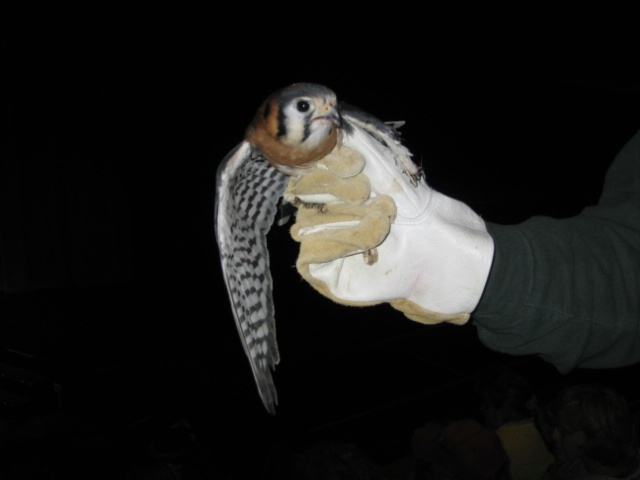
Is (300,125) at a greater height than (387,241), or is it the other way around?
(300,125)

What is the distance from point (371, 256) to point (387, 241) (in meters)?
0.05

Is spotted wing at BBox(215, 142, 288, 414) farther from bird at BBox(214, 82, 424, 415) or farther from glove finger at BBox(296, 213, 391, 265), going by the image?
glove finger at BBox(296, 213, 391, 265)

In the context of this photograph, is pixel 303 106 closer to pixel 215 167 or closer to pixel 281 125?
pixel 281 125

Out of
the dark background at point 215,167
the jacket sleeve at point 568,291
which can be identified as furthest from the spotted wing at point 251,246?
the dark background at point 215,167

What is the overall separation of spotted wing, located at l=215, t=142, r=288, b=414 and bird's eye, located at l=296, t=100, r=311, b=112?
179mm

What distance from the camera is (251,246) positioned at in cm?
133

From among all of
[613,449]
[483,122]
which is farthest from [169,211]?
[613,449]

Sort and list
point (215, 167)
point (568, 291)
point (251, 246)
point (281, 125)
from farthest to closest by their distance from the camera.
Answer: point (215, 167) < point (251, 246) < point (281, 125) < point (568, 291)

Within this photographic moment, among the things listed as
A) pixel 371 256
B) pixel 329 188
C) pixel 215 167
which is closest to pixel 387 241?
pixel 371 256

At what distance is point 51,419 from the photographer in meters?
2.48

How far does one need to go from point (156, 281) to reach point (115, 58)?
8.33ft

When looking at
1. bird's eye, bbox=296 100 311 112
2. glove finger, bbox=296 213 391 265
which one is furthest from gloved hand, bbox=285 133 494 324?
bird's eye, bbox=296 100 311 112

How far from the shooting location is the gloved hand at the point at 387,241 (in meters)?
1.03

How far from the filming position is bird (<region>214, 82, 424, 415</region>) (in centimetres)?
109
